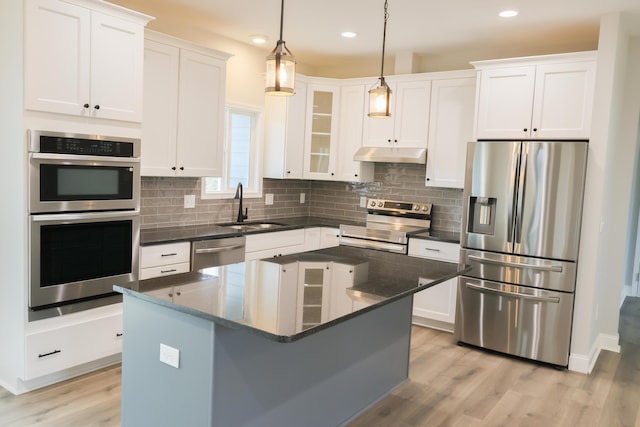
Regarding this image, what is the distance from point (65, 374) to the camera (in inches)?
129

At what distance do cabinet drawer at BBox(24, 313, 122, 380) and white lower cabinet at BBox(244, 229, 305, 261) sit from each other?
1361 millimetres

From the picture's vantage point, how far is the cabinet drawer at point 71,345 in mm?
3012

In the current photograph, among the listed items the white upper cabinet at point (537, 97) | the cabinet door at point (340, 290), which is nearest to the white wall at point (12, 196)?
the cabinet door at point (340, 290)

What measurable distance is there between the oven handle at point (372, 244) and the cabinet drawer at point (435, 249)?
107 millimetres

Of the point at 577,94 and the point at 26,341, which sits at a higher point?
the point at 577,94

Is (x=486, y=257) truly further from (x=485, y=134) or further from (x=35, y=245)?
(x=35, y=245)

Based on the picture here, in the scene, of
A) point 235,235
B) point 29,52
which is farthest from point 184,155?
point 29,52

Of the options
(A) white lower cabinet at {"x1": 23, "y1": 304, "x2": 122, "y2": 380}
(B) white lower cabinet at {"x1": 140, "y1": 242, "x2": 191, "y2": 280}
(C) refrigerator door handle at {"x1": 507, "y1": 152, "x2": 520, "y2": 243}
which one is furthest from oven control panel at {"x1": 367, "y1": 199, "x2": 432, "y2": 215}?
(A) white lower cabinet at {"x1": 23, "y1": 304, "x2": 122, "y2": 380}

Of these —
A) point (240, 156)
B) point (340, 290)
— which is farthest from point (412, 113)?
point (340, 290)

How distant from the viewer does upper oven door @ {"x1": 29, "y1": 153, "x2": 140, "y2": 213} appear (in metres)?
2.91

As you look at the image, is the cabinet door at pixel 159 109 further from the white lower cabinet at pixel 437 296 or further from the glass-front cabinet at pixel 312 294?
the white lower cabinet at pixel 437 296

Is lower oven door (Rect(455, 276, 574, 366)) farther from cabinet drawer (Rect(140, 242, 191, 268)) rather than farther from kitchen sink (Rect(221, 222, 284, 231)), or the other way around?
cabinet drawer (Rect(140, 242, 191, 268))

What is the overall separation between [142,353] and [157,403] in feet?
0.73

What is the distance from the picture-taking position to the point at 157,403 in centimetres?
216
